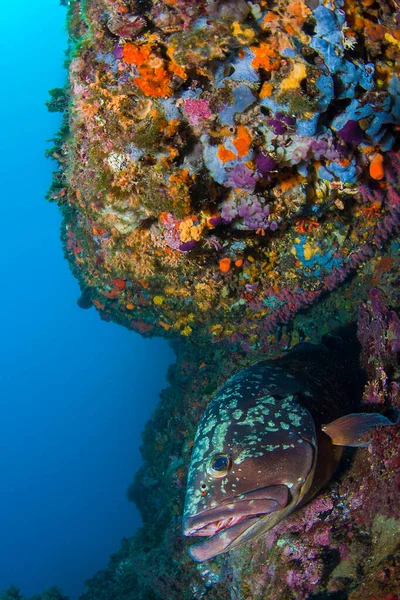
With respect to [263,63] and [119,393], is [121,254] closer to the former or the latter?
[263,63]

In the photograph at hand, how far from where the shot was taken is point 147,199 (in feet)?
11.8

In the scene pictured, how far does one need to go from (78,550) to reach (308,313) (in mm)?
47584

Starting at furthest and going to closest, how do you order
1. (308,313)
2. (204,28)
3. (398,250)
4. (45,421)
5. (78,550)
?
(45,421), (78,550), (308,313), (398,250), (204,28)

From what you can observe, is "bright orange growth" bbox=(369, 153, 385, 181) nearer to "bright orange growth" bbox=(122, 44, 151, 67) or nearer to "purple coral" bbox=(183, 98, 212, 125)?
"purple coral" bbox=(183, 98, 212, 125)

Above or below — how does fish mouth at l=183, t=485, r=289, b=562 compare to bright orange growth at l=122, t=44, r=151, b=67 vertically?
below

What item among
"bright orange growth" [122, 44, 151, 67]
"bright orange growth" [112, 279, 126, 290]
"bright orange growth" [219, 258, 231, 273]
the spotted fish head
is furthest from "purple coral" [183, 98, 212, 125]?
"bright orange growth" [112, 279, 126, 290]

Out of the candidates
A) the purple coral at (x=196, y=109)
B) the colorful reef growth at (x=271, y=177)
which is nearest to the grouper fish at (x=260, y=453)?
the colorful reef growth at (x=271, y=177)

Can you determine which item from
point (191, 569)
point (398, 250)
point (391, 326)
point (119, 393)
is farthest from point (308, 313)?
point (119, 393)

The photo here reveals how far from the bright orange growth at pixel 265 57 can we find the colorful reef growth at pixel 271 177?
0.01m

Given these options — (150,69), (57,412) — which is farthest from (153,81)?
(57,412)

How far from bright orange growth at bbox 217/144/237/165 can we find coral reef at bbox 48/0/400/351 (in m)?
0.01

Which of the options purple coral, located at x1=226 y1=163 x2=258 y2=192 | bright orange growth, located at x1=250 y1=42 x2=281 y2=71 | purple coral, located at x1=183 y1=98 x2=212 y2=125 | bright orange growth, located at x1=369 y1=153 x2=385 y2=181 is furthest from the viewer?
bright orange growth, located at x1=369 y1=153 x2=385 y2=181

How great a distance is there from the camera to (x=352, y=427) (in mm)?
2961

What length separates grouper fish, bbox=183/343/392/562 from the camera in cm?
262
